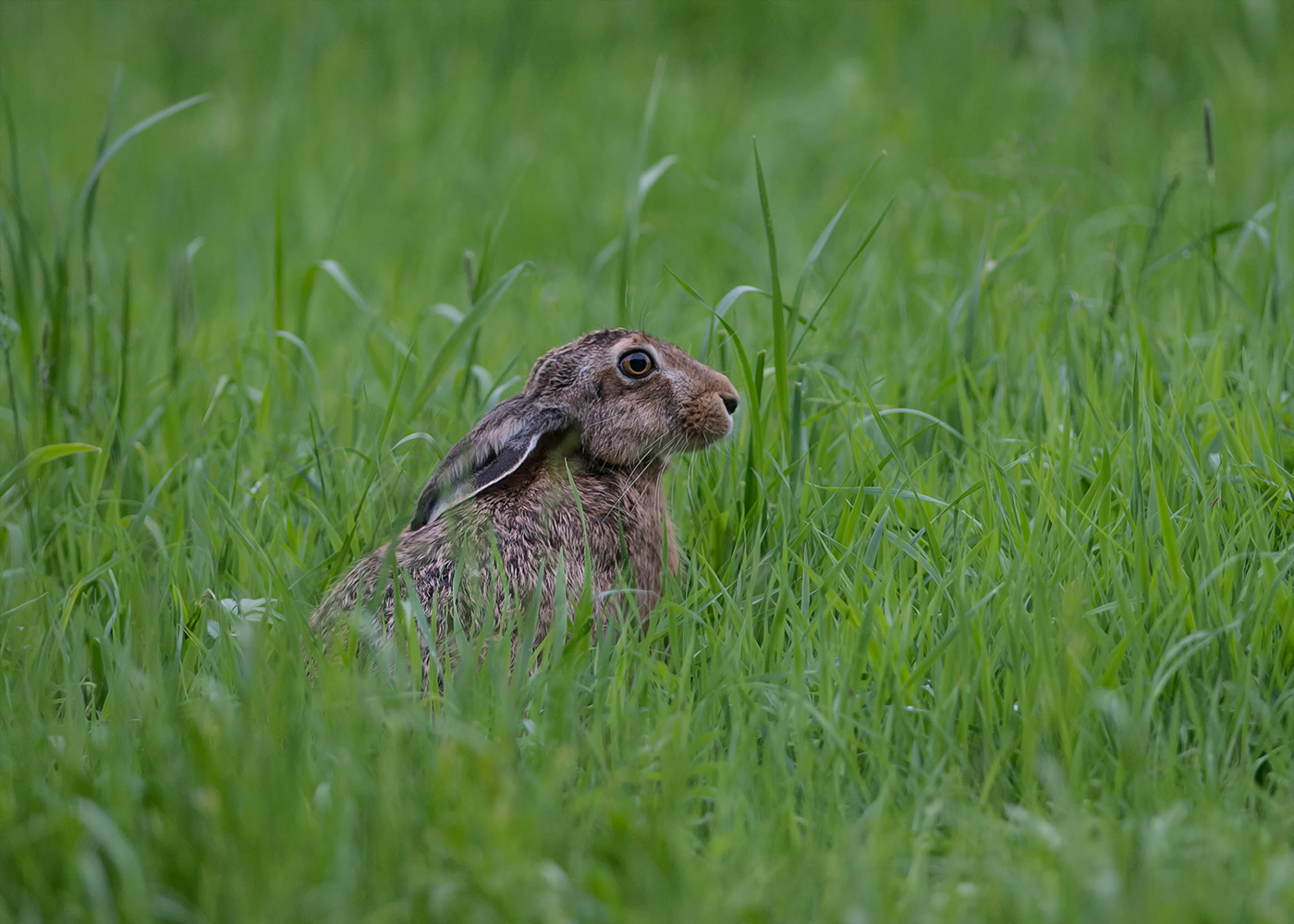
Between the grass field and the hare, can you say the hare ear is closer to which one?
the hare

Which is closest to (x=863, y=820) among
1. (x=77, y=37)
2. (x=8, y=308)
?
(x=8, y=308)

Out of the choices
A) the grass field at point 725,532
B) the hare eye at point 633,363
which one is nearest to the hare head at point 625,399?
the hare eye at point 633,363

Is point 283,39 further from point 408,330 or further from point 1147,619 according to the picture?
point 1147,619

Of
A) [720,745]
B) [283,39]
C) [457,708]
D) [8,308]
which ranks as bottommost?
[720,745]

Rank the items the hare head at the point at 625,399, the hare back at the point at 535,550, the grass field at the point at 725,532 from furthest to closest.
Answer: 1. the hare head at the point at 625,399
2. the hare back at the point at 535,550
3. the grass field at the point at 725,532

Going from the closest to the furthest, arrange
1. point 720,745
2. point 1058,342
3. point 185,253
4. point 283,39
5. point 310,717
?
point 310,717
point 720,745
point 1058,342
point 185,253
point 283,39

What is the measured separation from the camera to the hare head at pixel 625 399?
13.4 feet

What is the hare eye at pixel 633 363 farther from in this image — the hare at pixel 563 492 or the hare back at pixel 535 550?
the hare back at pixel 535 550

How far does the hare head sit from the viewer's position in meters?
4.08

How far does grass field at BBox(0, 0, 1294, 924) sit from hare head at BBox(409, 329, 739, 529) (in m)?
0.19

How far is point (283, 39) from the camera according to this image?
9.48m

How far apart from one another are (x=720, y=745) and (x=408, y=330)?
Answer: 3545mm

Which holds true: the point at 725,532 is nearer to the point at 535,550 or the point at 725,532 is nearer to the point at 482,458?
the point at 535,550

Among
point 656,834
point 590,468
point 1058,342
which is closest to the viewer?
point 656,834
